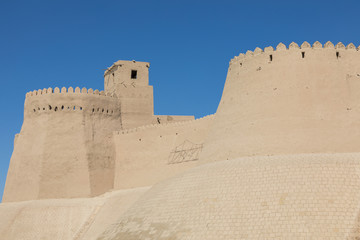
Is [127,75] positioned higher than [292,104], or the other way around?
[127,75]

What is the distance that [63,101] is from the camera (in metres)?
29.9

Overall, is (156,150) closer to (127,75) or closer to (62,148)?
(62,148)

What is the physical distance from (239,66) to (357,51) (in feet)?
14.9

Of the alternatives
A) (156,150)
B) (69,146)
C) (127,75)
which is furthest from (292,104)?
(127,75)

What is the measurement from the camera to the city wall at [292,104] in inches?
754

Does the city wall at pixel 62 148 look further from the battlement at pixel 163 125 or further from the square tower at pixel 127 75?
the square tower at pixel 127 75

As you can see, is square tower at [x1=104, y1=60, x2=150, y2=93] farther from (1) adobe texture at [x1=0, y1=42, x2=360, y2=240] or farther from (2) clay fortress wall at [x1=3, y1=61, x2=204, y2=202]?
(2) clay fortress wall at [x1=3, y1=61, x2=204, y2=202]

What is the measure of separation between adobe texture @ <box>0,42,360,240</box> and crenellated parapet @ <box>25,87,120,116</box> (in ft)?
0.19

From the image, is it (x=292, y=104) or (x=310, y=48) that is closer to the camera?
(x=292, y=104)

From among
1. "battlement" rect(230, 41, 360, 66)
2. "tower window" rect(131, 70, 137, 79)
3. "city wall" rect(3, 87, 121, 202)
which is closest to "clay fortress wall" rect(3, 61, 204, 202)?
"city wall" rect(3, 87, 121, 202)

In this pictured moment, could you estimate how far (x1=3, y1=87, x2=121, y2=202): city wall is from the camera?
1126 inches

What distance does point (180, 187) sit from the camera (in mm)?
20266

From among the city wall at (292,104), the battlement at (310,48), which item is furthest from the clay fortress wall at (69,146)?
the battlement at (310,48)

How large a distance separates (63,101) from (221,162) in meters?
12.7
